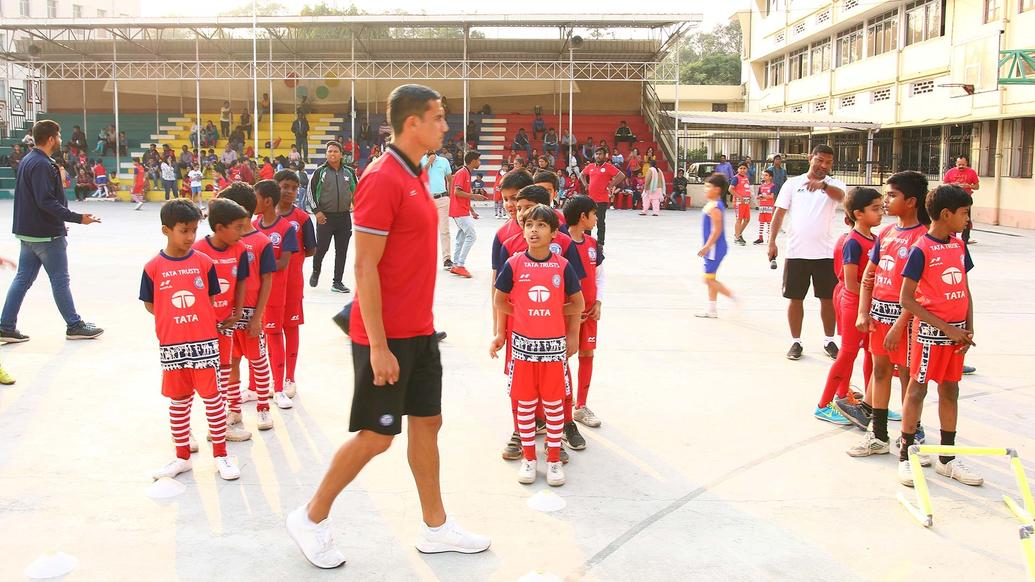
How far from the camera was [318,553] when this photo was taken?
310 cm

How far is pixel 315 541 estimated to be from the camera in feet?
10.2

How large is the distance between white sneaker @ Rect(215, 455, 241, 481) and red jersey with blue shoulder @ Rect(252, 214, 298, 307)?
3.89 ft

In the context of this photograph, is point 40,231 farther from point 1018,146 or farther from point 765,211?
point 1018,146

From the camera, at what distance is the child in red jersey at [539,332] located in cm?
397

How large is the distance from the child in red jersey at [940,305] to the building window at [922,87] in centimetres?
2213

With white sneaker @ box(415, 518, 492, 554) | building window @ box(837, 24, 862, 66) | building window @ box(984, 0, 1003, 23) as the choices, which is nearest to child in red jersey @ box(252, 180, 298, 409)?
white sneaker @ box(415, 518, 492, 554)

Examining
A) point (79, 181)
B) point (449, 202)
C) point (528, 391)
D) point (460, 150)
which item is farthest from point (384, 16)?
point (528, 391)

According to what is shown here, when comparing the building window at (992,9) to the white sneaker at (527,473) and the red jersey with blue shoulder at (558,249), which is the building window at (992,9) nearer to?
the red jersey with blue shoulder at (558,249)

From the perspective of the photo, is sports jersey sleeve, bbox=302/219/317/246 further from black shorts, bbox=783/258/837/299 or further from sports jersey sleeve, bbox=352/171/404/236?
black shorts, bbox=783/258/837/299

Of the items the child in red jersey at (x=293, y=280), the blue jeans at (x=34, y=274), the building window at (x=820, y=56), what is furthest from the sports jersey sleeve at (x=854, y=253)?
the building window at (x=820, y=56)

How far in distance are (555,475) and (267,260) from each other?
1966mm

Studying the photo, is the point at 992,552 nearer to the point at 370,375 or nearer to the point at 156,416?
the point at 370,375

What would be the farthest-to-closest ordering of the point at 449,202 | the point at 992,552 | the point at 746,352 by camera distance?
the point at 449,202, the point at 746,352, the point at 992,552

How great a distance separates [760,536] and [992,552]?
2.90ft
